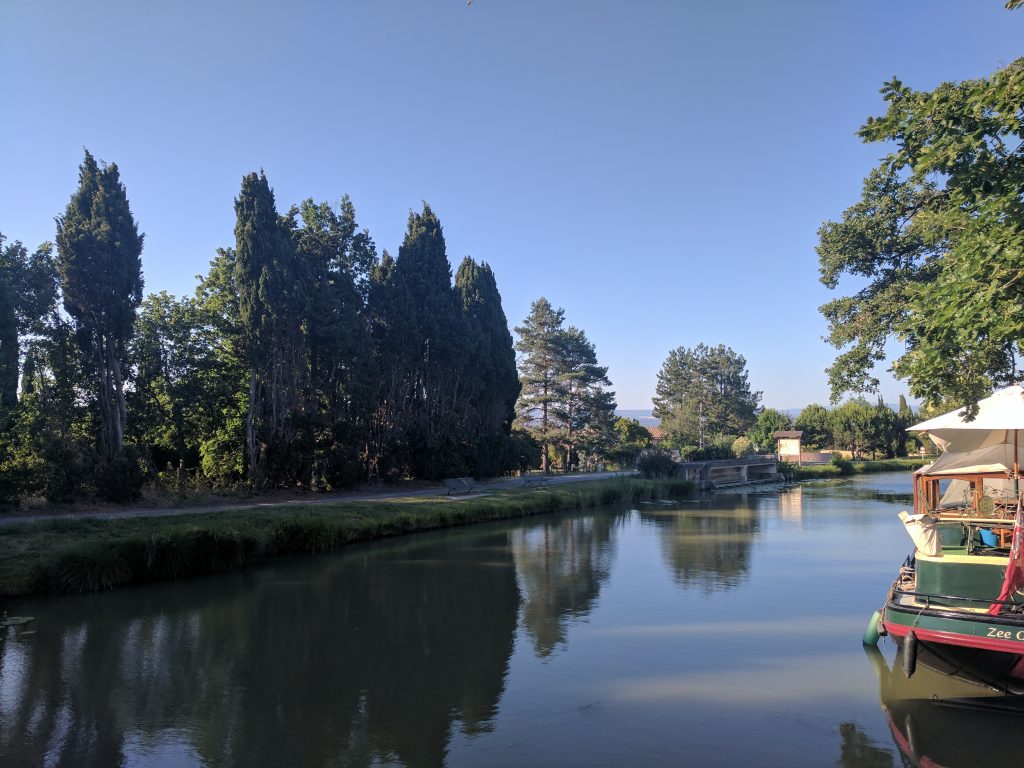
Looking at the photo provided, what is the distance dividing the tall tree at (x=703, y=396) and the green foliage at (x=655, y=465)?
935 inches

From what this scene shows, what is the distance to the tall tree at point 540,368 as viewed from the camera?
51.9m

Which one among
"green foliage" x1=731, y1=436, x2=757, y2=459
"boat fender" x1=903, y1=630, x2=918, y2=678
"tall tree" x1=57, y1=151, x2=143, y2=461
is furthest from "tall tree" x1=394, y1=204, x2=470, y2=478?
"green foliage" x1=731, y1=436, x2=757, y2=459

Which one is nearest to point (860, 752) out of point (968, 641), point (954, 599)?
point (968, 641)

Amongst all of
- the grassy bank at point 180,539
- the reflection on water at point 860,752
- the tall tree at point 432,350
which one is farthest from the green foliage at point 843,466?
the reflection on water at point 860,752

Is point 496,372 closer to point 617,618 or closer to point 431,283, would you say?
point 431,283

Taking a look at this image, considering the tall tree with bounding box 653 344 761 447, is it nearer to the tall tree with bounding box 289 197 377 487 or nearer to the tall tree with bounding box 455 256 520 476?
the tall tree with bounding box 455 256 520 476

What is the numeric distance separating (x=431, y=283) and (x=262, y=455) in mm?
13423

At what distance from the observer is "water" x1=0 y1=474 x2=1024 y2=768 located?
7.36 metres

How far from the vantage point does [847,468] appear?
62625mm

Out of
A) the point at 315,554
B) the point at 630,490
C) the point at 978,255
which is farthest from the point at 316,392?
the point at 978,255

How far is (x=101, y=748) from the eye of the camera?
23.9 ft

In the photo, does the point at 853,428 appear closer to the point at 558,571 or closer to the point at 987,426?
the point at 558,571

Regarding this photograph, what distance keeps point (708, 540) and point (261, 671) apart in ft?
55.1

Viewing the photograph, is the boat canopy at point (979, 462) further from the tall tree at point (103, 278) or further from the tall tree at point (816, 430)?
the tall tree at point (816, 430)
